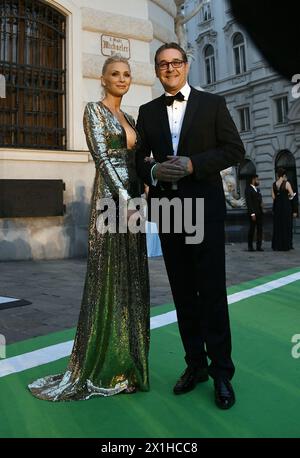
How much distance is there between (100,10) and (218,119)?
7.43 metres

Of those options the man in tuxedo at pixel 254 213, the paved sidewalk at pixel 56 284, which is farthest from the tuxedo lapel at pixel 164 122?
the man in tuxedo at pixel 254 213

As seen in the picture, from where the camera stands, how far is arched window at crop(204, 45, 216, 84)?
29.7 metres

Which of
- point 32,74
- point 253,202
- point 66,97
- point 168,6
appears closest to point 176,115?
point 66,97

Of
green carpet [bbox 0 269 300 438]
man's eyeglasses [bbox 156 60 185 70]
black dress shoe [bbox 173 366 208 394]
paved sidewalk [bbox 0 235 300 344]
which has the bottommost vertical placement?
green carpet [bbox 0 269 300 438]

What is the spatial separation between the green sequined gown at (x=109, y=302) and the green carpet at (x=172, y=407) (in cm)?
12

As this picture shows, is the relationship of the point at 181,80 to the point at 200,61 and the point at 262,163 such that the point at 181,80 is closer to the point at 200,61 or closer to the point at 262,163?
the point at 262,163

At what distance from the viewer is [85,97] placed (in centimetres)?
838

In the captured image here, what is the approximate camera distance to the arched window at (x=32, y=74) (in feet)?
25.7

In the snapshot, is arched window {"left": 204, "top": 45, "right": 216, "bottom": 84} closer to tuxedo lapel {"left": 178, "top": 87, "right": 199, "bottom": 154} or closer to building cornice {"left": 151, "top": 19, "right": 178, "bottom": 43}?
building cornice {"left": 151, "top": 19, "right": 178, "bottom": 43}

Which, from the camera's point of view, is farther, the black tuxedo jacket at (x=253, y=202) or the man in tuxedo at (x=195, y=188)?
the black tuxedo jacket at (x=253, y=202)

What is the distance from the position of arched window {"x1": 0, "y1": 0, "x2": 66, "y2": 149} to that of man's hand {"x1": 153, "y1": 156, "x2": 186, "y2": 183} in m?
6.24

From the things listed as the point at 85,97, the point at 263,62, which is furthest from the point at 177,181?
the point at 85,97

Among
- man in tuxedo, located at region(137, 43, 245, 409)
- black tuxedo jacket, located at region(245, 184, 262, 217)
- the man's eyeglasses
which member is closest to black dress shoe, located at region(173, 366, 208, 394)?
man in tuxedo, located at region(137, 43, 245, 409)

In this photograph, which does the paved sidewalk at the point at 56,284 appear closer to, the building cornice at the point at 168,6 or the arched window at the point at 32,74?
the arched window at the point at 32,74
